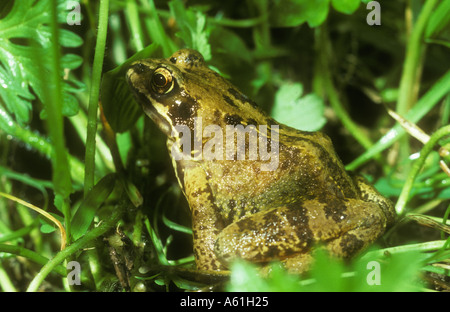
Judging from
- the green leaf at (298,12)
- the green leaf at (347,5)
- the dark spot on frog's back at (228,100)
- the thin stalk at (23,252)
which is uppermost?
the green leaf at (298,12)

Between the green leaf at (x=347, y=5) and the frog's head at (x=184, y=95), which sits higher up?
the green leaf at (x=347, y=5)

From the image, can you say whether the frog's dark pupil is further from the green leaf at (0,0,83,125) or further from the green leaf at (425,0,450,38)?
the green leaf at (425,0,450,38)

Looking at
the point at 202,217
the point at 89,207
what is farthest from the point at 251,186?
the point at 89,207

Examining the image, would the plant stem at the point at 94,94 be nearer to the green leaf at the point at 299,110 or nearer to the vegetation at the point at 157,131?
the vegetation at the point at 157,131

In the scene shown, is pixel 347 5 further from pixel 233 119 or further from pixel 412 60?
pixel 233 119

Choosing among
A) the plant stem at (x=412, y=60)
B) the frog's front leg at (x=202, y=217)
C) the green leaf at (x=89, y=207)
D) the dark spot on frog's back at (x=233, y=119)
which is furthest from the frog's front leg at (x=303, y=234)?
the plant stem at (x=412, y=60)
